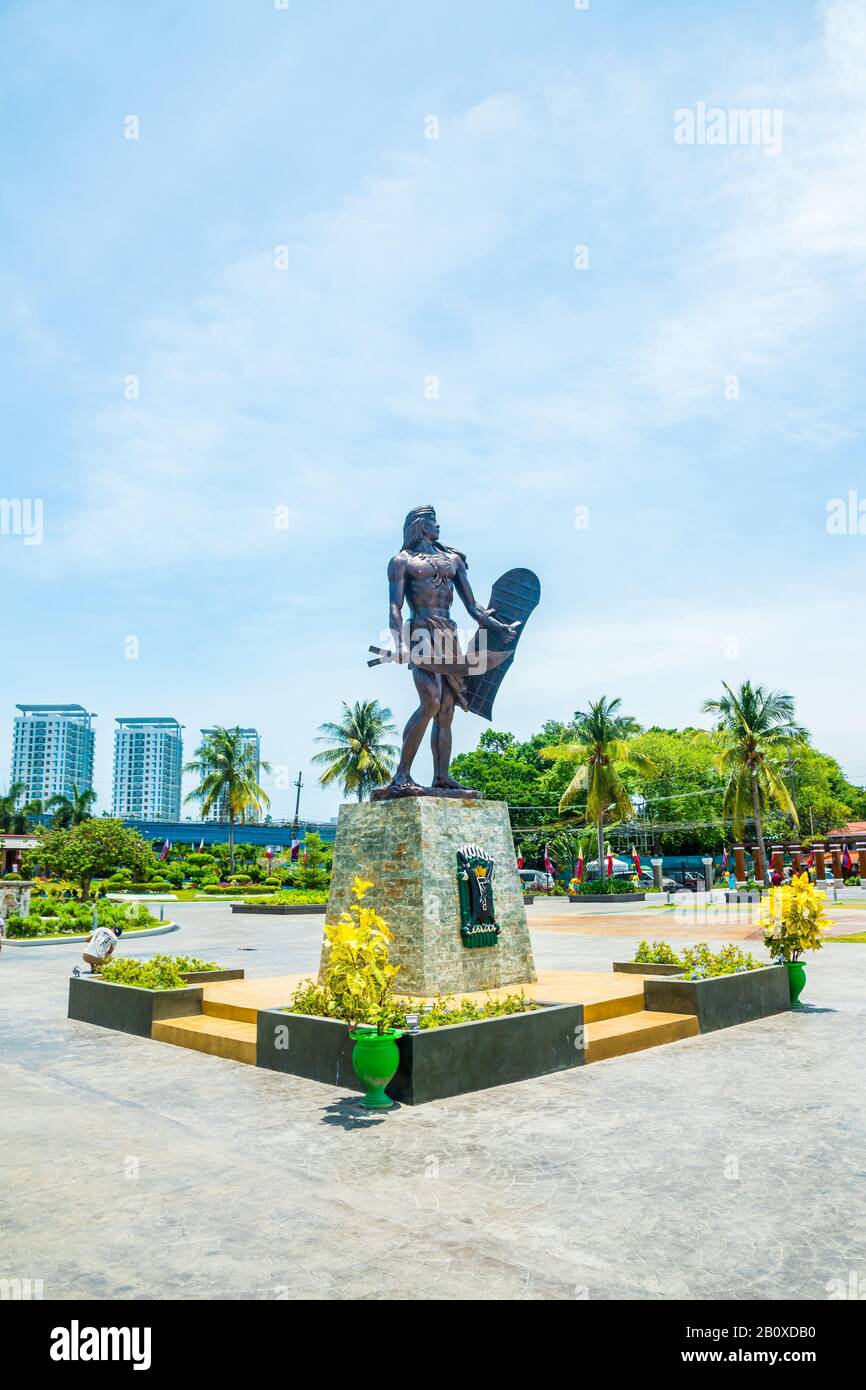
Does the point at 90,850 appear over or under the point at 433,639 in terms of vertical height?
under

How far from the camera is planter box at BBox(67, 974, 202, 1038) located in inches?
422

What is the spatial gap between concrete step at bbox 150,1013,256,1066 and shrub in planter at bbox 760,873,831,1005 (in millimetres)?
6677

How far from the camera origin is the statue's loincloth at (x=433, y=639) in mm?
11109

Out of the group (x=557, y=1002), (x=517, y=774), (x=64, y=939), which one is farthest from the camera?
(x=517, y=774)

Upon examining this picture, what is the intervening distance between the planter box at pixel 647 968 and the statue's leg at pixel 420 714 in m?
4.28

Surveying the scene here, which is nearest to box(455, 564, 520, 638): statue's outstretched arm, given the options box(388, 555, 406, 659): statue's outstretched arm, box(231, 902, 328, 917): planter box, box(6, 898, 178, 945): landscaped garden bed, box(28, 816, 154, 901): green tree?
box(388, 555, 406, 659): statue's outstretched arm

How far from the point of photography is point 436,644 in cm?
1113

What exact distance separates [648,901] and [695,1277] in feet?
121

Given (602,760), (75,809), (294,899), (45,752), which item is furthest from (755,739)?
(45,752)

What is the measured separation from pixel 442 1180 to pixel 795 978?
26.2ft

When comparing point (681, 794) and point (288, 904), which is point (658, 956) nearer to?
point (288, 904)
